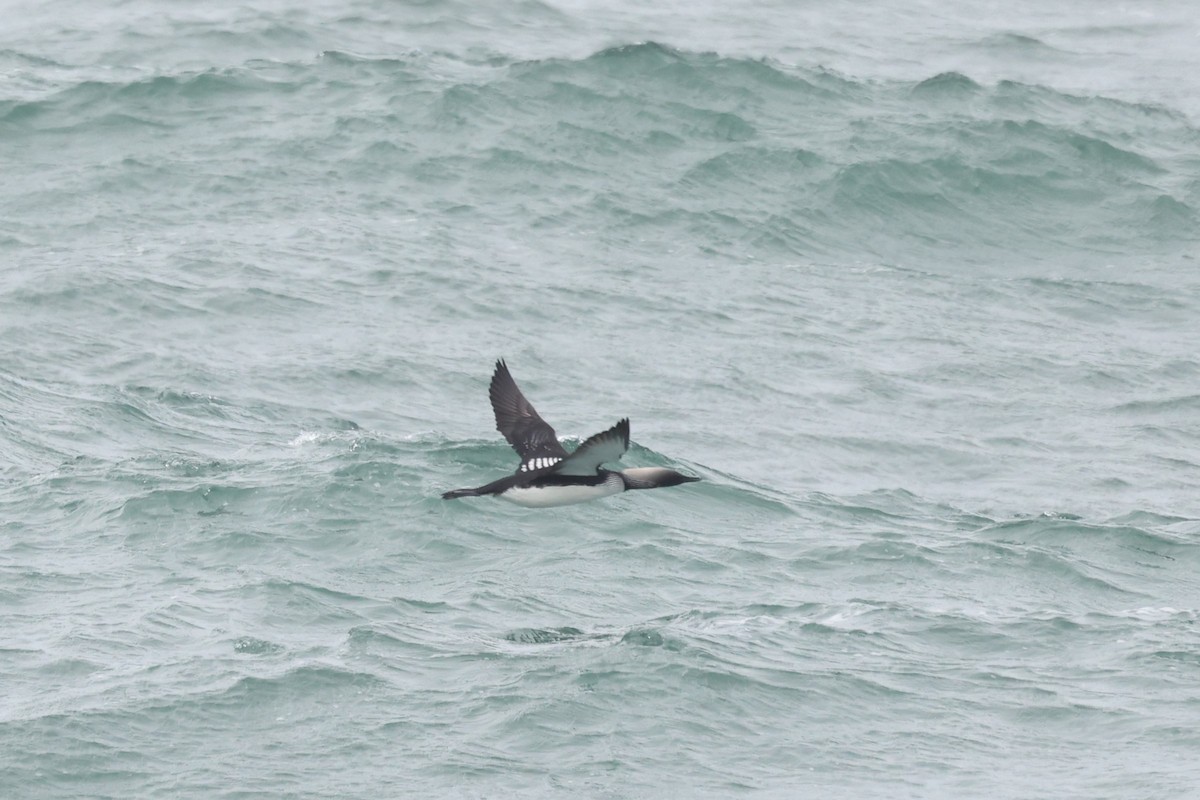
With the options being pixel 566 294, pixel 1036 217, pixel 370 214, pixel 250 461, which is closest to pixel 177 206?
pixel 370 214

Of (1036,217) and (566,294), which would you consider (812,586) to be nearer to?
(566,294)

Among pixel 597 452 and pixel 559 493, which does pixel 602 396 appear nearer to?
pixel 559 493

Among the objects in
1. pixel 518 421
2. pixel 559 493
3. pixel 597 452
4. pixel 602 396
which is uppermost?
pixel 597 452

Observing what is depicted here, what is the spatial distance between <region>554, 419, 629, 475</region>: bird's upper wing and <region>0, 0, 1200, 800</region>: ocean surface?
Answer: 2.35 meters

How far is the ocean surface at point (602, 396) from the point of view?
21.2 metres

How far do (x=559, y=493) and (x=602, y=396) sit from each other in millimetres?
10667

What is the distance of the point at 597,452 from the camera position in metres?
19.8

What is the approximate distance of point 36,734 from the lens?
66.1 feet

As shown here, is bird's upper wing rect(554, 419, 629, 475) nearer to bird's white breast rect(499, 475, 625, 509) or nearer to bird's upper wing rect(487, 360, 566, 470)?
bird's white breast rect(499, 475, 625, 509)

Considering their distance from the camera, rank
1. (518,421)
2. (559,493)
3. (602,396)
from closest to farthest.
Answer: (559,493)
(518,421)
(602,396)

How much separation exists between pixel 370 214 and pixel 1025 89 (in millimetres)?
16133

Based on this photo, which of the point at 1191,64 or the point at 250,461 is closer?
the point at 250,461

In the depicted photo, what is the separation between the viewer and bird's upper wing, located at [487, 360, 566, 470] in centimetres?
2166

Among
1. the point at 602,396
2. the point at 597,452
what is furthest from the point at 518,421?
the point at 602,396
